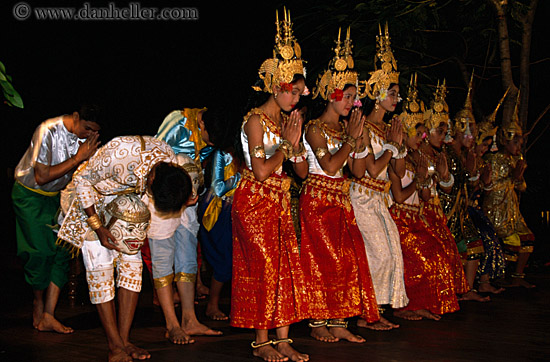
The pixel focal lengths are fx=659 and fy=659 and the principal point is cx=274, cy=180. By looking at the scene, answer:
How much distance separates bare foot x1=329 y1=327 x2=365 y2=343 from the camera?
4297 mm

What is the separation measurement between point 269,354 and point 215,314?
1335 mm

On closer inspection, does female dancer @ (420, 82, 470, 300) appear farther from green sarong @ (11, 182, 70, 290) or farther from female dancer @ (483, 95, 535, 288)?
green sarong @ (11, 182, 70, 290)

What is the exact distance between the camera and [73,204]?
383 centimetres

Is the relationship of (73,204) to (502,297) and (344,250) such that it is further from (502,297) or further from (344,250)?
(502,297)

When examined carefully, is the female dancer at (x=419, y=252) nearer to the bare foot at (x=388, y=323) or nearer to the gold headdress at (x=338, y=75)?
the bare foot at (x=388, y=323)

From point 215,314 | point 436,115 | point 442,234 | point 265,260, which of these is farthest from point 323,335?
point 436,115

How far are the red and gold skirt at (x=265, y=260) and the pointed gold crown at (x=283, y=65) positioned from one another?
0.58m

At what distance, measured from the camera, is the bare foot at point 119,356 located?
3.70 metres

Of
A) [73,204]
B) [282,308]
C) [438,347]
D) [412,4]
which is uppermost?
[412,4]

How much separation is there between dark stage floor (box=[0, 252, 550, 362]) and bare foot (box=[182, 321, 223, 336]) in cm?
6

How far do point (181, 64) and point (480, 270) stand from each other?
14.8 ft

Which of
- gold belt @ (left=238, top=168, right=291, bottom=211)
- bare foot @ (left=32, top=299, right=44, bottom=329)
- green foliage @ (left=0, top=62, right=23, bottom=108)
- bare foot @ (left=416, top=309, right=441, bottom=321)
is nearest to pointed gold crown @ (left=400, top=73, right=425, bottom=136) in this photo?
bare foot @ (left=416, top=309, right=441, bottom=321)

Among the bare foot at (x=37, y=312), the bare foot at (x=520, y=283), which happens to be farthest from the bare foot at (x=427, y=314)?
the bare foot at (x=37, y=312)

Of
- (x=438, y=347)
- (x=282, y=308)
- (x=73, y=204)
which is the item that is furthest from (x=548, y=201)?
(x=73, y=204)
